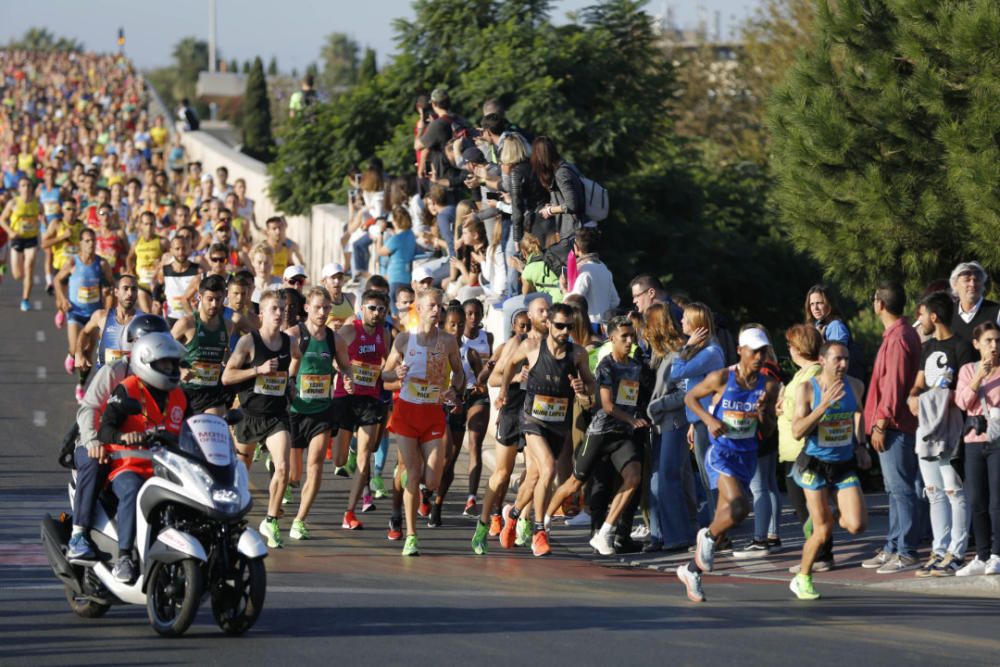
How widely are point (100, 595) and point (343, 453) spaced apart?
618 centimetres

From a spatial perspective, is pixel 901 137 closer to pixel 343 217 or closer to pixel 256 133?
pixel 343 217

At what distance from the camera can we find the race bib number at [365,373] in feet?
48.9

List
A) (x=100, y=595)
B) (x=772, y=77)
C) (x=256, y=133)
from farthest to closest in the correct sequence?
(x=256, y=133) < (x=772, y=77) < (x=100, y=595)

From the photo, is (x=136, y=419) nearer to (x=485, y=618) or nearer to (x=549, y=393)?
(x=485, y=618)

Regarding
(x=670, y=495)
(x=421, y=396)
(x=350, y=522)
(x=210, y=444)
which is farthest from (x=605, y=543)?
(x=210, y=444)

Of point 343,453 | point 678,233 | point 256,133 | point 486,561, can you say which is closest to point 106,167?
point 678,233

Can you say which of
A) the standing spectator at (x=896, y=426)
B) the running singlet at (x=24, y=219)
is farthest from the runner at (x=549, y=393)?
the running singlet at (x=24, y=219)

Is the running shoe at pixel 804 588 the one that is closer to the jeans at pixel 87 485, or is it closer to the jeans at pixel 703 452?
the jeans at pixel 703 452

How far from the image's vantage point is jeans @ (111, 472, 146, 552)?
33.8ft

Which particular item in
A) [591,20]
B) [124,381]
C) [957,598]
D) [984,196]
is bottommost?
[957,598]

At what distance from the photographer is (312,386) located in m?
14.4

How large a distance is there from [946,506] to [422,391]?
12.8 feet

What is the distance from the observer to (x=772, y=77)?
159 ft

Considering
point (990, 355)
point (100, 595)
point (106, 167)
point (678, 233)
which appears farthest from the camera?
point (106, 167)
